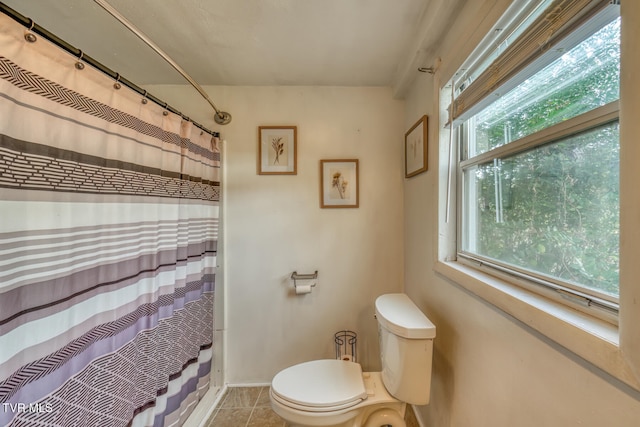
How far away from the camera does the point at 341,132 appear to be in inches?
66.1

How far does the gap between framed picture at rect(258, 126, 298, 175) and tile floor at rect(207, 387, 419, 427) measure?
1.55 m

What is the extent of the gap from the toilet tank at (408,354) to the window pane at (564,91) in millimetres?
788

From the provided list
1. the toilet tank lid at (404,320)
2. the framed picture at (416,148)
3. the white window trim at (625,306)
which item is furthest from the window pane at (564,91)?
the toilet tank lid at (404,320)

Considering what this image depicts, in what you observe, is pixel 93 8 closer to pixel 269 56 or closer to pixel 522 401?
pixel 269 56

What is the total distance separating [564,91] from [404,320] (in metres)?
0.92

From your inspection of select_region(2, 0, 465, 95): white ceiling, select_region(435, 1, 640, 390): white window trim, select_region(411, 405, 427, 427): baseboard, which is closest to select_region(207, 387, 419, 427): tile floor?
select_region(411, 405, 427, 427): baseboard

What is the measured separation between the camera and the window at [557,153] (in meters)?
0.52

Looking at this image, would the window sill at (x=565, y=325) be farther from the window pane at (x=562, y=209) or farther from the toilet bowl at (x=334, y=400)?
the toilet bowl at (x=334, y=400)

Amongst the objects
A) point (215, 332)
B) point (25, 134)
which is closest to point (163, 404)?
point (215, 332)

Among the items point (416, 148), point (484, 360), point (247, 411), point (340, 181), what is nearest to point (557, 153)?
point (484, 360)

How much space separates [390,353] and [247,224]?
120 centimetres

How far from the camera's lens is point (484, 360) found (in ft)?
2.57

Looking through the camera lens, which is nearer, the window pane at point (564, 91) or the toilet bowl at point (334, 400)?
the window pane at point (564, 91)

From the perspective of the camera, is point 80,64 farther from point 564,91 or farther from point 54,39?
point 564,91
